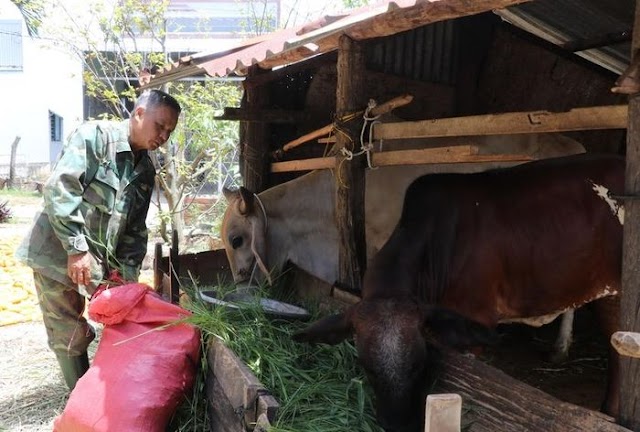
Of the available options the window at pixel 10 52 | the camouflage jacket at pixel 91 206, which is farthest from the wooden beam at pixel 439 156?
the window at pixel 10 52

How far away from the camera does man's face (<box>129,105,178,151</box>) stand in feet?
13.9

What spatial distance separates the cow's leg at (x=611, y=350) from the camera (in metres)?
3.61

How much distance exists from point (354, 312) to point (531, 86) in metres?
4.35

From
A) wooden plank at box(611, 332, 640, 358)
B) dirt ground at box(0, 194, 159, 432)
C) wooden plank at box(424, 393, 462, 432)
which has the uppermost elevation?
wooden plank at box(611, 332, 640, 358)

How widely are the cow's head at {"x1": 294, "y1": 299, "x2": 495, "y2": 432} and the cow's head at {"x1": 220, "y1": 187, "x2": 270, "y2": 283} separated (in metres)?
2.35

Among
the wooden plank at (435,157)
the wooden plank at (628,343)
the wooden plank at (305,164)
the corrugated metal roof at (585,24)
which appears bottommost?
the wooden plank at (628,343)

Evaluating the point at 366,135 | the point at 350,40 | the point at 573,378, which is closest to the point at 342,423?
the point at 366,135

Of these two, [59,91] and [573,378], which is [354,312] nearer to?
[573,378]

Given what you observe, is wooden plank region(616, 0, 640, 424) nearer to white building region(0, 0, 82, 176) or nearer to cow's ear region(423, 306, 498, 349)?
cow's ear region(423, 306, 498, 349)

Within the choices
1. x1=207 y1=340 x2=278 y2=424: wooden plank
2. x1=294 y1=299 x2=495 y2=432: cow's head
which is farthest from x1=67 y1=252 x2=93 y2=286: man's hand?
x1=294 y1=299 x2=495 y2=432: cow's head

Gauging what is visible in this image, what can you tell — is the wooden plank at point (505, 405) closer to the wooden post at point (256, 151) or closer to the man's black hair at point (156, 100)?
the man's black hair at point (156, 100)

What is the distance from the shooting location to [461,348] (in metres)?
2.99

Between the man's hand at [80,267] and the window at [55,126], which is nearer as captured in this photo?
the man's hand at [80,267]

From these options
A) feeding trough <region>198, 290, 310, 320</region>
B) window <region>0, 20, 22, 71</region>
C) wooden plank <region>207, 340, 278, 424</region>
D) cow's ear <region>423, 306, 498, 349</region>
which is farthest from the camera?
window <region>0, 20, 22, 71</region>
